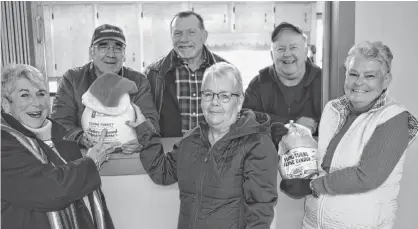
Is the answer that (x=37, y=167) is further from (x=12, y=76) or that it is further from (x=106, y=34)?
(x=106, y=34)

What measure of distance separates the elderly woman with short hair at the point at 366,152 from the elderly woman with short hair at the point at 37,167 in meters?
0.81

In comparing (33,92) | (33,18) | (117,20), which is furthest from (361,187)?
(117,20)

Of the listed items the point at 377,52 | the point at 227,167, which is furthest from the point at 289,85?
the point at 227,167

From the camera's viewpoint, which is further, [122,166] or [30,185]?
[122,166]

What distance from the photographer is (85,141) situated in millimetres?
1588

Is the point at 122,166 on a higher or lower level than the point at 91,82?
lower

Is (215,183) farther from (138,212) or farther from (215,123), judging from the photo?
(138,212)

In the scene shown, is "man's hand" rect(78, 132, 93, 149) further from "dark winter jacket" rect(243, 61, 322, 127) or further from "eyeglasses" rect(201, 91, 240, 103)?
"dark winter jacket" rect(243, 61, 322, 127)

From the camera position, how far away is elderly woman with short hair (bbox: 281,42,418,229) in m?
1.26

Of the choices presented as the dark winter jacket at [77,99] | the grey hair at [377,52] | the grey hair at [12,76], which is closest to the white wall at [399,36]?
the grey hair at [377,52]

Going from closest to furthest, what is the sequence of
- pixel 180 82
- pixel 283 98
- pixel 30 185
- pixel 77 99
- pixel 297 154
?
pixel 30 185
pixel 297 154
pixel 77 99
pixel 283 98
pixel 180 82

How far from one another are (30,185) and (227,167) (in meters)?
0.61

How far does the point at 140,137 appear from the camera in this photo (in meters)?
1.52

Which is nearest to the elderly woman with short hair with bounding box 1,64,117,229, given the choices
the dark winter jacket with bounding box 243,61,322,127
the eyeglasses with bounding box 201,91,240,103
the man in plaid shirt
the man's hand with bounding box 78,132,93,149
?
the man's hand with bounding box 78,132,93,149
